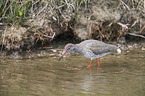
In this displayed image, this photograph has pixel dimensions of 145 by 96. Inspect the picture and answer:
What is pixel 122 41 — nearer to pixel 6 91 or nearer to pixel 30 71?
pixel 30 71

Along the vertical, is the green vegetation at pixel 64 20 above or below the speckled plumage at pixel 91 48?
above

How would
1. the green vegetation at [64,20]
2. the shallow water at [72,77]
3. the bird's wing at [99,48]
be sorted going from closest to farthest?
the shallow water at [72,77], the bird's wing at [99,48], the green vegetation at [64,20]

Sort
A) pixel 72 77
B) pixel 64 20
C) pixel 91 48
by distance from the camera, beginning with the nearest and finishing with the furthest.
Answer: pixel 72 77
pixel 91 48
pixel 64 20

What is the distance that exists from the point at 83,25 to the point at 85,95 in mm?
4705

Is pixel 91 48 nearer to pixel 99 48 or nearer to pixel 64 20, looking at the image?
pixel 99 48

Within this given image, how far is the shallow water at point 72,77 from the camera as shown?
450 centimetres

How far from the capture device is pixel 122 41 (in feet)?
30.1

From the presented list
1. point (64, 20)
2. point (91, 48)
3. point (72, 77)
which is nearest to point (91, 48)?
point (91, 48)

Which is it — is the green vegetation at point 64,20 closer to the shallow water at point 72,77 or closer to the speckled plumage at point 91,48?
the shallow water at point 72,77

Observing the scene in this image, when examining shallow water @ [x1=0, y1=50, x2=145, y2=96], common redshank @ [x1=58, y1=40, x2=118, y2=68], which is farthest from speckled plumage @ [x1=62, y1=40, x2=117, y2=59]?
shallow water @ [x1=0, y1=50, x2=145, y2=96]

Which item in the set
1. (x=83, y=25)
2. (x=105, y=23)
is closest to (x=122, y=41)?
(x=105, y=23)

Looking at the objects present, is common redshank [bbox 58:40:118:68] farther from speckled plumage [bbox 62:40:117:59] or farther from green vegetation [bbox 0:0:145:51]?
green vegetation [bbox 0:0:145:51]

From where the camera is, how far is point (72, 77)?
5527 mm

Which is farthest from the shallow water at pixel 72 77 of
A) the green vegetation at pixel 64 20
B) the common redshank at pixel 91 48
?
the green vegetation at pixel 64 20
